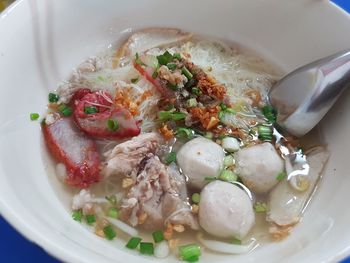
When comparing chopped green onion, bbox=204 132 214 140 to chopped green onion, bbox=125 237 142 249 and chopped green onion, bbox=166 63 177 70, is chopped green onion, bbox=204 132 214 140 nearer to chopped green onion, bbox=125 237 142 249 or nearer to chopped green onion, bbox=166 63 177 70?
chopped green onion, bbox=166 63 177 70

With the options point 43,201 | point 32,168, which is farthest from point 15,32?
point 43,201

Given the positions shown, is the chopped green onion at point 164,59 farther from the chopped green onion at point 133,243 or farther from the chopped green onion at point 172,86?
the chopped green onion at point 133,243

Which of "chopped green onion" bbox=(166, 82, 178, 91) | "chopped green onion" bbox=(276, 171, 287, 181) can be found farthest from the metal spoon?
"chopped green onion" bbox=(166, 82, 178, 91)

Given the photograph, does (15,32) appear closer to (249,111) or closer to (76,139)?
(76,139)

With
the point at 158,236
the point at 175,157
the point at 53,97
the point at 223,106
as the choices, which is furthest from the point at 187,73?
the point at 158,236

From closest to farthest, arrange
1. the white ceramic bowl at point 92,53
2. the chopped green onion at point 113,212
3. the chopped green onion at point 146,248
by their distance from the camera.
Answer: the white ceramic bowl at point 92,53 → the chopped green onion at point 146,248 → the chopped green onion at point 113,212

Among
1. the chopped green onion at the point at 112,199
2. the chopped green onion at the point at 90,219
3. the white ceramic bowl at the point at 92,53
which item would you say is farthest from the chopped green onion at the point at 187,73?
the chopped green onion at the point at 90,219
